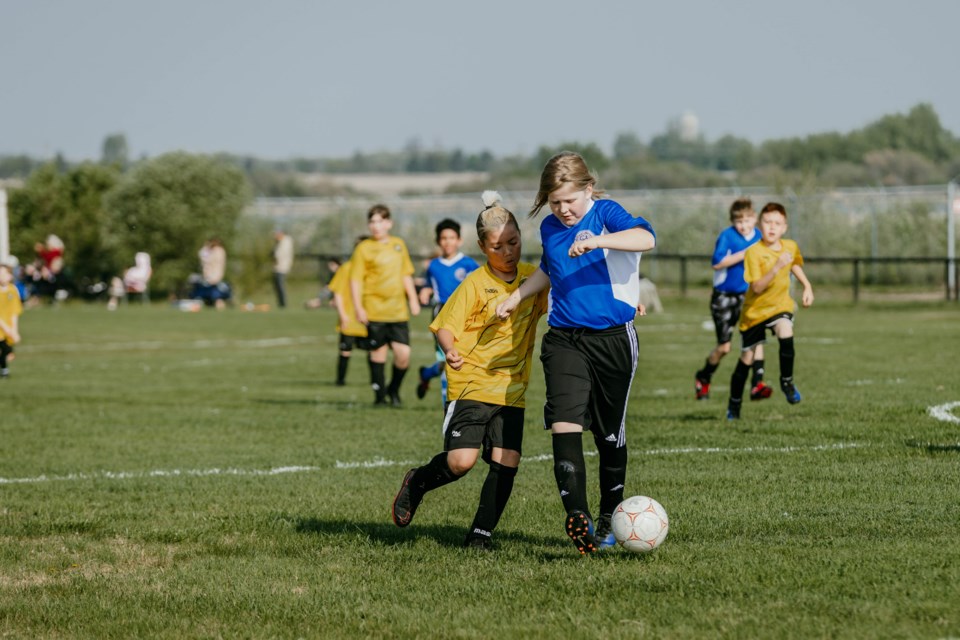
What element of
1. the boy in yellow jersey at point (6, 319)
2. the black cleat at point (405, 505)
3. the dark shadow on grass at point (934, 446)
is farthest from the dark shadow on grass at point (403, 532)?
the boy in yellow jersey at point (6, 319)

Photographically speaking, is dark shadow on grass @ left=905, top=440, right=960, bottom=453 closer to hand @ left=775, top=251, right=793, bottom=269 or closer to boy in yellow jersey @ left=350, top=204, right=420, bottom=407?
hand @ left=775, top=251, right=793, bottom=269

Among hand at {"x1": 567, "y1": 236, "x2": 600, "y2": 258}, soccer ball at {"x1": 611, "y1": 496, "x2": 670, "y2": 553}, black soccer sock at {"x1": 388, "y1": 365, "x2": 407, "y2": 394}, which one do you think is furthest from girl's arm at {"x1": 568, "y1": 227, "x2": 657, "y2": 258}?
black soccer sock at {"x1": 388, "y1": 365, "x2": 407, "y2": 394}

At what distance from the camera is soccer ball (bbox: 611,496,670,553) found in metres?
6.14

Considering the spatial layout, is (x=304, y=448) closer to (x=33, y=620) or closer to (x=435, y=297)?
(x=435, y=297)

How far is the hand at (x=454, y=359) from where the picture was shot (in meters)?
6.53

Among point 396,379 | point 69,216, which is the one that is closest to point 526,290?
point 396,379

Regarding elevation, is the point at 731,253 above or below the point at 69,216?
below

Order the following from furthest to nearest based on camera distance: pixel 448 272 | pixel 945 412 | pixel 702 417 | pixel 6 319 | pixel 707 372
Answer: pixel 6 319 → pixel 707 372 → pixel 448 272 → pixel 702 417 → pixel 945 412

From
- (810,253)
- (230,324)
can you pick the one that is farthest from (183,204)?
(810,253)

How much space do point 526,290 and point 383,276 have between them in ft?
25.0

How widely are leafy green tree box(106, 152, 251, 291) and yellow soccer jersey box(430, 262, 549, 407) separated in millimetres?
38217

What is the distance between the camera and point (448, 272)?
41.9 feet

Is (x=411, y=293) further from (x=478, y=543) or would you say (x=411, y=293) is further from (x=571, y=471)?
(x=571, y=471)

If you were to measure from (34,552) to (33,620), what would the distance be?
148cm
